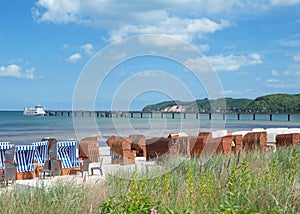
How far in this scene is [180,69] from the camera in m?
11.4

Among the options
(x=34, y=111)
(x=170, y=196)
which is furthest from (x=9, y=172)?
(x=34, y=111)

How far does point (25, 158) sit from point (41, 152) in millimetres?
892

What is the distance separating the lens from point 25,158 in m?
11.3

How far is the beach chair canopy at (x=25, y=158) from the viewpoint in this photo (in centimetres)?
1104

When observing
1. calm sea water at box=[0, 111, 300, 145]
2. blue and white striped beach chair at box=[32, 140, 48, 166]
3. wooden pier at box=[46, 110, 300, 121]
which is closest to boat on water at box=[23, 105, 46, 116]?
wooden pier at box=[46, 110, 300, 121]

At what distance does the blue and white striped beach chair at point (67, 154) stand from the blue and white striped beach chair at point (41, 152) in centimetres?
55

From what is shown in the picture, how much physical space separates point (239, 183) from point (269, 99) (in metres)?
89.4

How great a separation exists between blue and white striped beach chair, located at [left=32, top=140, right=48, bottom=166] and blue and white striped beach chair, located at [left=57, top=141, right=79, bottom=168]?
0.55 metres

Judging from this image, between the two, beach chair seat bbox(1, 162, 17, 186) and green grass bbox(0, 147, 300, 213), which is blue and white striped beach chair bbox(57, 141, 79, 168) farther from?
green grass bbox(0, 147, 300, 213)

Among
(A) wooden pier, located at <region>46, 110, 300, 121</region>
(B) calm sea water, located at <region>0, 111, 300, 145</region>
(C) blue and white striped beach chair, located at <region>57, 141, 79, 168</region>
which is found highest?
(A) wooden pier, located at <region>46, 110, 300, 121</region>

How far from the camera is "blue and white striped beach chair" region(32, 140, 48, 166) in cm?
1195

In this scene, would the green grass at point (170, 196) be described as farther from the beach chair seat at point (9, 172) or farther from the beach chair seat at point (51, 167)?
the beach chair seat at point (51, 167)

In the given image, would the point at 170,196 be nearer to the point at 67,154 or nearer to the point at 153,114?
the point at 67,154

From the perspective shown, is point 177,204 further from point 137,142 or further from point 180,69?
point 137,142
